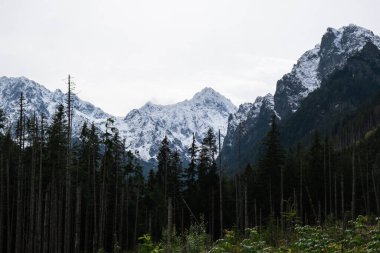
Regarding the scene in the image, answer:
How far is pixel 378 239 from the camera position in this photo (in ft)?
42.0

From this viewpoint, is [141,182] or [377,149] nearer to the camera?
[141,182]

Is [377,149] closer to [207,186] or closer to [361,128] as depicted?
[207,186]

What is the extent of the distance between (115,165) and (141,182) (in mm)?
9958

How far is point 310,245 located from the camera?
1373 cm

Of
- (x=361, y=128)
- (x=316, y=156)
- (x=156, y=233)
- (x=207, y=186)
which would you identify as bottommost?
(x=156, y=233)

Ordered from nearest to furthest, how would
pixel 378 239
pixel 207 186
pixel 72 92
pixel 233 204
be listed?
pixel 378 239, pixel 72 92, pixel 207 186, pixel 233 204

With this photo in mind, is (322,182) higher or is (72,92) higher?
(72,92)

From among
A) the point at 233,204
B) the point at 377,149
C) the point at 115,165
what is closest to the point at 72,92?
the point at 115,165

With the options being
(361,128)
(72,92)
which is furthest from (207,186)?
(361,128)

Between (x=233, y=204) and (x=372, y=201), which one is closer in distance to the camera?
(x=233, y=204)

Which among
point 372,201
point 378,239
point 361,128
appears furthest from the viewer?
point 361,128

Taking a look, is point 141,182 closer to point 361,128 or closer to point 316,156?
point 316,156

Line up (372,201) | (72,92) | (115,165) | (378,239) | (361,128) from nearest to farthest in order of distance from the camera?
(378,239), (72,92), (115,165), (372,201), (361,128)

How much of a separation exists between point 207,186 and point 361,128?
126415 millimetres
